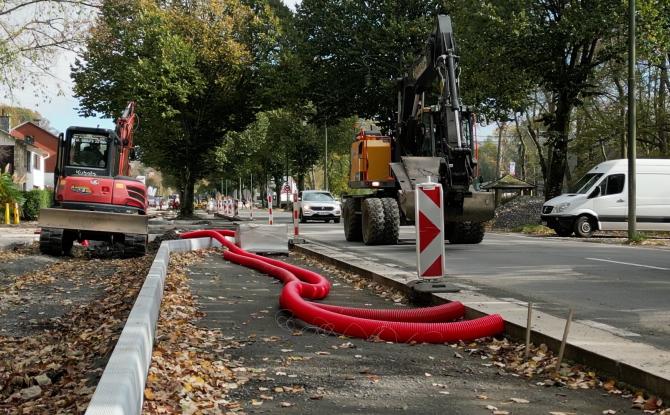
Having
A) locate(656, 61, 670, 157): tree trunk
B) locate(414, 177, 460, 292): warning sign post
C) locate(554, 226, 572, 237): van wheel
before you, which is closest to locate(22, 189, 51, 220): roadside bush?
locate(554, 226, 572, 237): van wheel

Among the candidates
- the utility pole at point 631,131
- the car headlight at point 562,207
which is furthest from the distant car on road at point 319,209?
the utility pole at point 631,131

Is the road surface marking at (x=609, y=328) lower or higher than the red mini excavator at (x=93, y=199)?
lower

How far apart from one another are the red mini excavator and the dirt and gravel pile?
56.6 feet

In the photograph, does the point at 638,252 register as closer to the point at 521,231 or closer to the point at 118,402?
the point at 521,231

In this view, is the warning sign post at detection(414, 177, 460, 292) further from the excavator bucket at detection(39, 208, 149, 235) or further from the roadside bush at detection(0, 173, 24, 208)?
the roadside bush at detection(0, 173, 24, 208)

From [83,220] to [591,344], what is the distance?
12.1m

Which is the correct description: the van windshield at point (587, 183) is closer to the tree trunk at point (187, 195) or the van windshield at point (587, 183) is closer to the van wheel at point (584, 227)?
the van wheel at point (584, 227)

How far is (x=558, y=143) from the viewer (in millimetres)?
26422

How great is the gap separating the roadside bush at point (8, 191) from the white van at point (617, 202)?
23.1 meters

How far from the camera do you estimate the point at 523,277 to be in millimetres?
9828

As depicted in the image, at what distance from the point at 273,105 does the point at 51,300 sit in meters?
30.2

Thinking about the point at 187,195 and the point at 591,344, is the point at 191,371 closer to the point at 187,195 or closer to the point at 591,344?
the point at 591,344

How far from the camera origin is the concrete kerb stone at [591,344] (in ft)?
14.1

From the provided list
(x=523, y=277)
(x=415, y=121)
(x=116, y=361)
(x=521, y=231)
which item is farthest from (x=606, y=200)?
(x=116, y=361)
